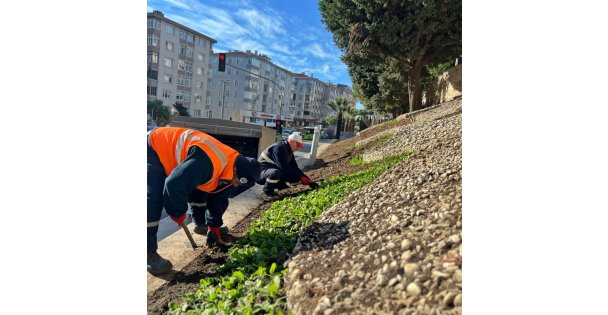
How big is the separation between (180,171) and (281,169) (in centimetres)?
282

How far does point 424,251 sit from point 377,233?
1.91ft

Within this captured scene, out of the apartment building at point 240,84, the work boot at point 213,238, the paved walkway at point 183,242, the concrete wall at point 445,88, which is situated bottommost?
the paved walkway at point 183,242

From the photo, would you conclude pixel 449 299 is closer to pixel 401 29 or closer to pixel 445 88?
pixel 401 29

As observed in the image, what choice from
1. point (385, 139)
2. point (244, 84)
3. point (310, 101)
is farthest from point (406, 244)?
point (310, 101)

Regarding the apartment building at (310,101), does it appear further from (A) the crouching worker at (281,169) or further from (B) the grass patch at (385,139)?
(A) the crouching worker at (281,169)

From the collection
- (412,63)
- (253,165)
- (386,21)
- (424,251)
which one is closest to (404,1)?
(386,21)

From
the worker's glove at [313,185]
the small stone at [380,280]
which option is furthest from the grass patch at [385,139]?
the small stone at [380,280]

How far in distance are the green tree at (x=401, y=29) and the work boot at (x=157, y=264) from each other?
12700 millimetres

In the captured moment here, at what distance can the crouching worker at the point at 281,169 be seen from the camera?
5.71 meters

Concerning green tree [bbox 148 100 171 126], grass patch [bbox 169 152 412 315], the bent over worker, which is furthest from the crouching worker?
green tree [bbox 148 100 171 126]

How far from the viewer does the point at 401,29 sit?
1340 cm

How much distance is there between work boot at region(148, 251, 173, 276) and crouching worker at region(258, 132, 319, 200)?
8.58 ft

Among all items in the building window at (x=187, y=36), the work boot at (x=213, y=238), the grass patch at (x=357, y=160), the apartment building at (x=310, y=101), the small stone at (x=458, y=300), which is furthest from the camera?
the apartment building at (x=310, y=101)

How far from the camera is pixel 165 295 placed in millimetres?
2537
